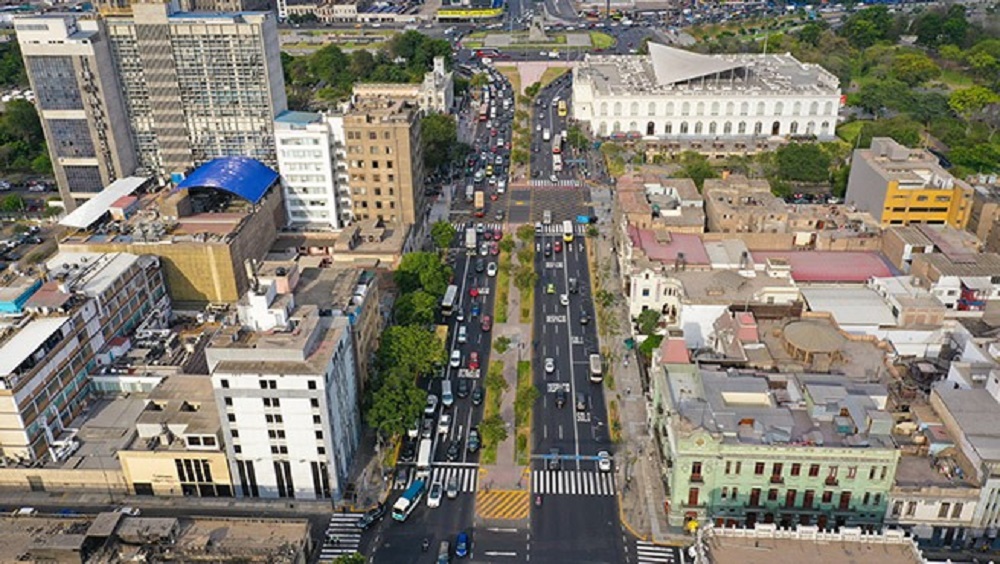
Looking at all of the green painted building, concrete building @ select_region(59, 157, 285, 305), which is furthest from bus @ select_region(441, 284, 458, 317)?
the green painted building

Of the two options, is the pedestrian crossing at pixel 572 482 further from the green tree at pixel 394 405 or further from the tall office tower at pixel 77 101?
the tall office tower at pixel 77 101

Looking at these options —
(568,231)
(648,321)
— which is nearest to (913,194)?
(648,321)

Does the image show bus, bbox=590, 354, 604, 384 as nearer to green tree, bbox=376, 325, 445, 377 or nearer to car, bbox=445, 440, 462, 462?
green tree, bbox=376, 325, 445, 377

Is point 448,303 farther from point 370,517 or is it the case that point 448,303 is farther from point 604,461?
point 370,517

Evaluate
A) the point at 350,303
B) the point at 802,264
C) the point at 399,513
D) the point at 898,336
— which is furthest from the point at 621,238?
the point at 399,513

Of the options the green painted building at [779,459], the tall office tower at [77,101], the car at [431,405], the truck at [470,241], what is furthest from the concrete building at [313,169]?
the green painted building at [779,459]

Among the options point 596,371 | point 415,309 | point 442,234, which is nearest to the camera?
point 596,371
